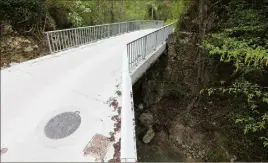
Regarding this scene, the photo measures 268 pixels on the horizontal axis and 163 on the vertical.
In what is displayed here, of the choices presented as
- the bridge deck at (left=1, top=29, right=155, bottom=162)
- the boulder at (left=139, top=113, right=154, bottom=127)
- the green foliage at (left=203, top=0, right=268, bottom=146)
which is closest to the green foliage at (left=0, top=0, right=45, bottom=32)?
the bridge deck at (left=1, top=29, right=155, bottom=162)

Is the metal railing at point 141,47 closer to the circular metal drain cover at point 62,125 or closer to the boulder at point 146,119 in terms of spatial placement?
the circular metal drain cover at point 62,125

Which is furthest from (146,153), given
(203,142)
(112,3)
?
(112,3)

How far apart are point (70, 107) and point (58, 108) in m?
0.24

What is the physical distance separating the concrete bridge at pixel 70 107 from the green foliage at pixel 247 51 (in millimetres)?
2381

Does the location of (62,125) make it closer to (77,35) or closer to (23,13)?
(77,35)

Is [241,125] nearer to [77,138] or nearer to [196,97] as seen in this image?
[196,97]

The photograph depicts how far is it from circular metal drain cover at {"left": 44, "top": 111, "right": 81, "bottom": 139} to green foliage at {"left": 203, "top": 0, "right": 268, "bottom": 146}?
3256 millimetres

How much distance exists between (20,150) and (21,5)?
5.79m

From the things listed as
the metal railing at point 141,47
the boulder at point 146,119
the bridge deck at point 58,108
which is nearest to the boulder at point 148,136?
the boulder at point 146,119

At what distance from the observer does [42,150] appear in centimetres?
292

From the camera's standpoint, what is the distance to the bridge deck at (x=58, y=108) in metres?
2.93

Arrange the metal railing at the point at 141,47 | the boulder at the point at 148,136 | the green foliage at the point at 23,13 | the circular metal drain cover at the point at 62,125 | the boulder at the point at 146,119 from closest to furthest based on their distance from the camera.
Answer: the circular metal drain cover at the point at 62,125 → the metal railing at the point at 141,47 → the green foliage at the point at 23,13 → the boulder at the point at 148,136 → the boulder at the point at 146,119

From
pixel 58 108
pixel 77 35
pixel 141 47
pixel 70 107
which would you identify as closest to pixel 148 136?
pixel 141 47

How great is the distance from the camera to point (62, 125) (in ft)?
11.4
